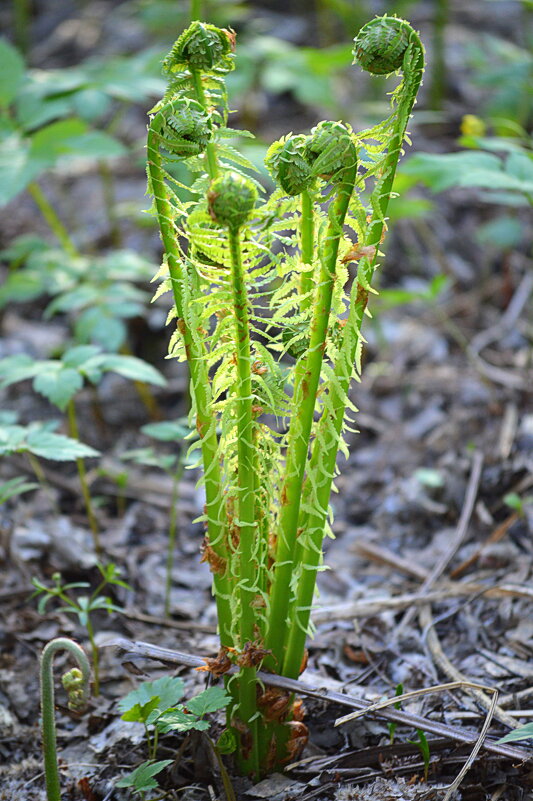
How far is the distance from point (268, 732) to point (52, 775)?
0.35 metres

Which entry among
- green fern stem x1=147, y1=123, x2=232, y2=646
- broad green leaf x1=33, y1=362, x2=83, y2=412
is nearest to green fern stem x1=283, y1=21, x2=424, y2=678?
green fern stem x1=147, y1=123, x2=232, y2=646

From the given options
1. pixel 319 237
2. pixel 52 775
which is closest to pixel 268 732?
pixel 52 775

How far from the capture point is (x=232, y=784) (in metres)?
1.19

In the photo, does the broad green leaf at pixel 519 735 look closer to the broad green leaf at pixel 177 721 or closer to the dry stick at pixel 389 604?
the broad green leaf at pixel 177 721

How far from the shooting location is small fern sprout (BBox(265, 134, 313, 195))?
3.01 ft

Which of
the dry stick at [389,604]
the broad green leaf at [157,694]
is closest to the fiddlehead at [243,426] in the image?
the broad green leaf at [157,694]

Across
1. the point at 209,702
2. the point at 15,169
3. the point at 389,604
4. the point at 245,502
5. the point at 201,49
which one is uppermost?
the point at 201,49

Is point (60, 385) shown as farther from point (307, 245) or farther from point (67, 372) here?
point (307, 245)

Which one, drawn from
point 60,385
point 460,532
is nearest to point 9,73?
point 60,385

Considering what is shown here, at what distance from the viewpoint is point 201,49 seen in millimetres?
929

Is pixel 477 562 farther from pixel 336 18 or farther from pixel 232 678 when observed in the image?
pixel 336 18

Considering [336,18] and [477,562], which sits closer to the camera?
[477,562]

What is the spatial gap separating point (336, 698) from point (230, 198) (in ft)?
2.71

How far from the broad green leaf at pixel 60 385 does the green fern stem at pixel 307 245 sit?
0.73 meters
